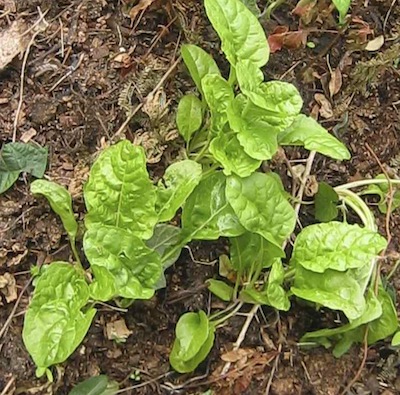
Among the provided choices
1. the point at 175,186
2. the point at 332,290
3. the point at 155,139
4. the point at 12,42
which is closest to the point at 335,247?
the point at 332,290

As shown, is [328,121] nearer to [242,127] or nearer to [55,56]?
[242,127]

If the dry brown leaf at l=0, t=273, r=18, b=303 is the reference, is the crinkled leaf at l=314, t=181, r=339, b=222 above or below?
below

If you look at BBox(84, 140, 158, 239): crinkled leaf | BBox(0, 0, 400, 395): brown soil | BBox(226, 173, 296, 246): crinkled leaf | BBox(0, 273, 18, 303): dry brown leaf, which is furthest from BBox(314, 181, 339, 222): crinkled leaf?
BBox(0, 273, 18, 303): dry brown leaf

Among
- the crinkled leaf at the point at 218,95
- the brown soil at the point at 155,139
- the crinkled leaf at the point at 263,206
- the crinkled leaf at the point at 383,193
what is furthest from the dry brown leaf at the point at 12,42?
the crinkled leaf at the point at 383,193

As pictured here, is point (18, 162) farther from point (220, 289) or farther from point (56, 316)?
point (220, 289)

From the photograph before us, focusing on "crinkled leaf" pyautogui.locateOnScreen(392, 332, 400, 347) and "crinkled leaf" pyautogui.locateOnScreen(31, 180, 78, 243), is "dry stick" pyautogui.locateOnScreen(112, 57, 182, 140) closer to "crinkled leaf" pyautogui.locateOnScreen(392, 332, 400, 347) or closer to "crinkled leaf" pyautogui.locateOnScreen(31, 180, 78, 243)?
"crinkled leaf" pyautogui.locateOnScreen(31, 180, 78, 243)

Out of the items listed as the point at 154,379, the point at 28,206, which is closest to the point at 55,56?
A: the point at 28,206
